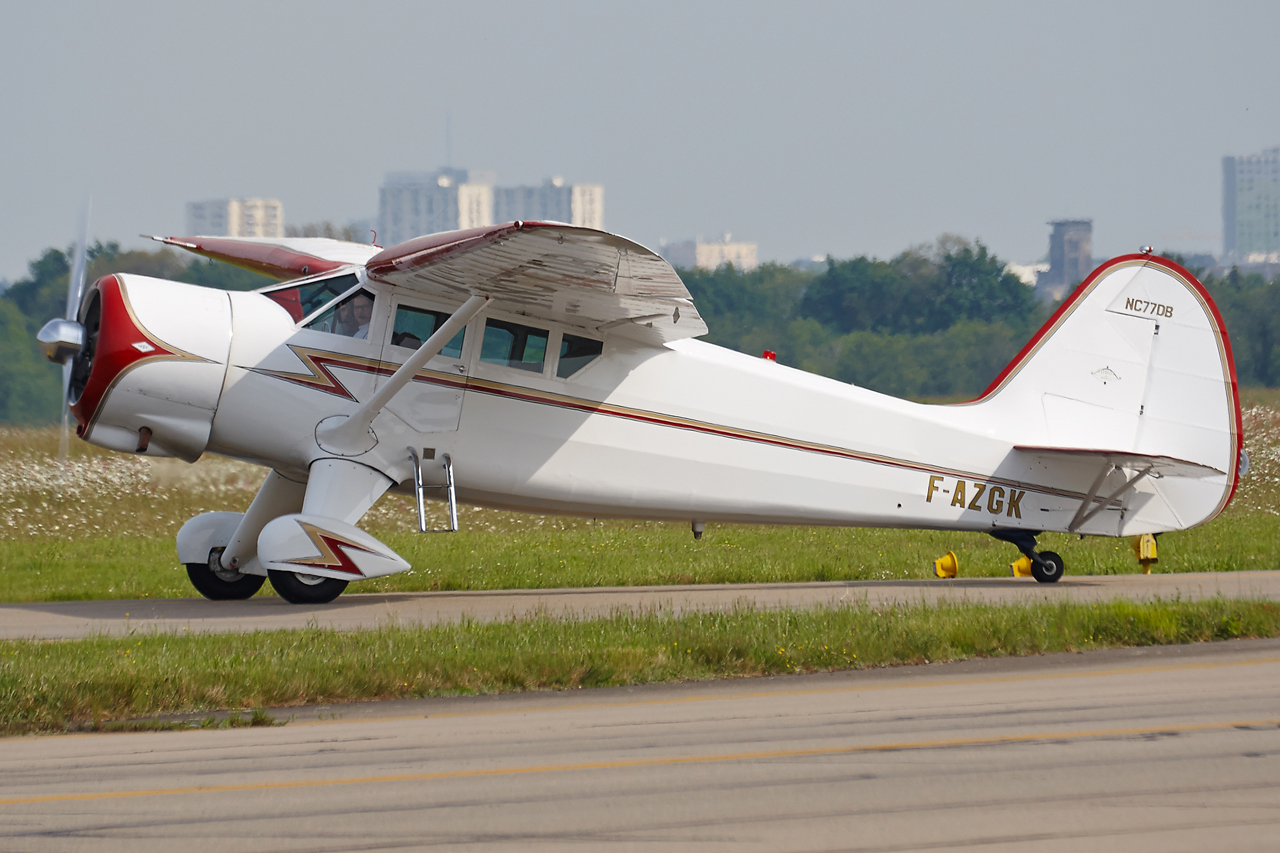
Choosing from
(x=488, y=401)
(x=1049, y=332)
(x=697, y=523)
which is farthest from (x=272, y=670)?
(x=1049, y=332)

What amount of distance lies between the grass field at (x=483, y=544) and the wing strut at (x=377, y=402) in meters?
2.57

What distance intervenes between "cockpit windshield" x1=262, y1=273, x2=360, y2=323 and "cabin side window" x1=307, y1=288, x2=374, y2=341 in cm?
11

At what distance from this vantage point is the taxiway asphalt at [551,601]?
992cm

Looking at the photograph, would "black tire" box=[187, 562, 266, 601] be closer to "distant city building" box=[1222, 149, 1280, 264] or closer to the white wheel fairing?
the white wheel fairing

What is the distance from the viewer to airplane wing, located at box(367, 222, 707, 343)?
9297 mm

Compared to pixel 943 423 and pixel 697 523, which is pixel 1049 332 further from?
pixel 697 523

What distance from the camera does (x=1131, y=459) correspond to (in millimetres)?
12562

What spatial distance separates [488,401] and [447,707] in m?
4.75

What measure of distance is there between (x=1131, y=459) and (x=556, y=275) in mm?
6458

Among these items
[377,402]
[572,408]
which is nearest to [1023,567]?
[572,408]

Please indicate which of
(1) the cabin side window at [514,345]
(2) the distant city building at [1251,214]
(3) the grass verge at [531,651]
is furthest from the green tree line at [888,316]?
(2) the distant city building at [1251,214]

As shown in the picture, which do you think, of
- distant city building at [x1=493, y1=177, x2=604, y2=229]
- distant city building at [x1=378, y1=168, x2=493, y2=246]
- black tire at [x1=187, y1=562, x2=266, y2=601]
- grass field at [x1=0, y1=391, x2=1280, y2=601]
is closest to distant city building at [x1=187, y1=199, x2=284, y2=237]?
distant city building at [x1=378, y1=168, x2=493, y2=246]

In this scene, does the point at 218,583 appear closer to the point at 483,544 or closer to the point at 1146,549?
the point at 483,544

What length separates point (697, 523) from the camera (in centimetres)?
1255
